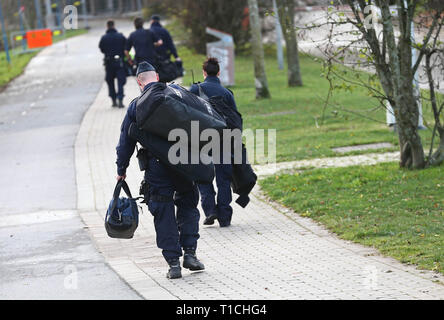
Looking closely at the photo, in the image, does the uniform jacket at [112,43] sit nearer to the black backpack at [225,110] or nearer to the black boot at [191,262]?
the black backpack at [225,110]

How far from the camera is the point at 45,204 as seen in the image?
11.5 metres

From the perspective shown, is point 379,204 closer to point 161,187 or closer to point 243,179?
point 243,179

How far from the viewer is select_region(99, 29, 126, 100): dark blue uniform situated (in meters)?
20.4

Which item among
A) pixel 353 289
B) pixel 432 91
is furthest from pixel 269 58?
pixel 353 289

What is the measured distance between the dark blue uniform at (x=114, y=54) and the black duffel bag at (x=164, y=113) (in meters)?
13.4

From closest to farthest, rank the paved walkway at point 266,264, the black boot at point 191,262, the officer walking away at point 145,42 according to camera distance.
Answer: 1. the paved walkway at point 266,264
2. the black boot at point 191,262
3. the officer walking away at point 145,42

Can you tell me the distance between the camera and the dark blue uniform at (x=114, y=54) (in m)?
20.4

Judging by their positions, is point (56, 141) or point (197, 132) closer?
point (197, 132)

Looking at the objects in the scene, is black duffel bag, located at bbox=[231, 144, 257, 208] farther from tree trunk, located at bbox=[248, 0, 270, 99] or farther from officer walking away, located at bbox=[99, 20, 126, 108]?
tree trunk, located at bbox=[248, 0, 270, 99]

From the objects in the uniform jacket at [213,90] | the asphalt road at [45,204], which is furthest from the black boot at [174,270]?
the uniform jacket at [213,90]

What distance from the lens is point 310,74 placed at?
1134 inches
